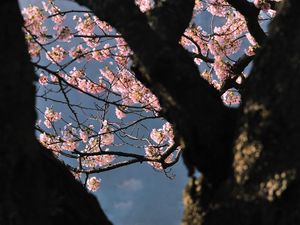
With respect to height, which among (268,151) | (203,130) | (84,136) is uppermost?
(84,136)

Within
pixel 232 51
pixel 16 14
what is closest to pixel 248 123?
pixel 16 14

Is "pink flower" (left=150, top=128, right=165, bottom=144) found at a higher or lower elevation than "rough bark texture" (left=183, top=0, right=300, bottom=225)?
higher

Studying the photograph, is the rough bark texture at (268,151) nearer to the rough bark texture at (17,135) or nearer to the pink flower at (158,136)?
the rough bark texture at (17,135)

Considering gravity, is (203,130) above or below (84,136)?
below

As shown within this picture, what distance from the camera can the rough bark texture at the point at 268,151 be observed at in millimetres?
2143

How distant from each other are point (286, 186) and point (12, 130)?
4.08ft

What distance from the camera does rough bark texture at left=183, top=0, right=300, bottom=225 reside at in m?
2.14

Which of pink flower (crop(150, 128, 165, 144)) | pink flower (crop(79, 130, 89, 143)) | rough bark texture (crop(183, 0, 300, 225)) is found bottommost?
rough bark texture (crop(183, 0, 300, 225))

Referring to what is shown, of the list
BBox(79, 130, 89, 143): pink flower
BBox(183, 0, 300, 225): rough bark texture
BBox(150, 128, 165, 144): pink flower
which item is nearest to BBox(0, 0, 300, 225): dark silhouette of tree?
BBox(183, 0, 300, 225): rough bark texture

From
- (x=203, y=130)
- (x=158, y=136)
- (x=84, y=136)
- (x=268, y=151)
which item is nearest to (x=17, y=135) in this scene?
(x=203, y=130)

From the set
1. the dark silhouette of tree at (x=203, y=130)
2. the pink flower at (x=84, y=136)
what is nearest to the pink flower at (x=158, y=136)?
the pink flower at (x=84, y=136)

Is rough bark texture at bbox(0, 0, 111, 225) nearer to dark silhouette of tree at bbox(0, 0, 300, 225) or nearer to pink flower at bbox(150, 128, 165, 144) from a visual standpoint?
dark silhouette of tree at bbox(0, 0, 300, 225)

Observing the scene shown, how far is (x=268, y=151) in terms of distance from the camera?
2.19 meters

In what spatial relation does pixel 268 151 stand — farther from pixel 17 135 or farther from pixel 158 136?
pixel 158 136
